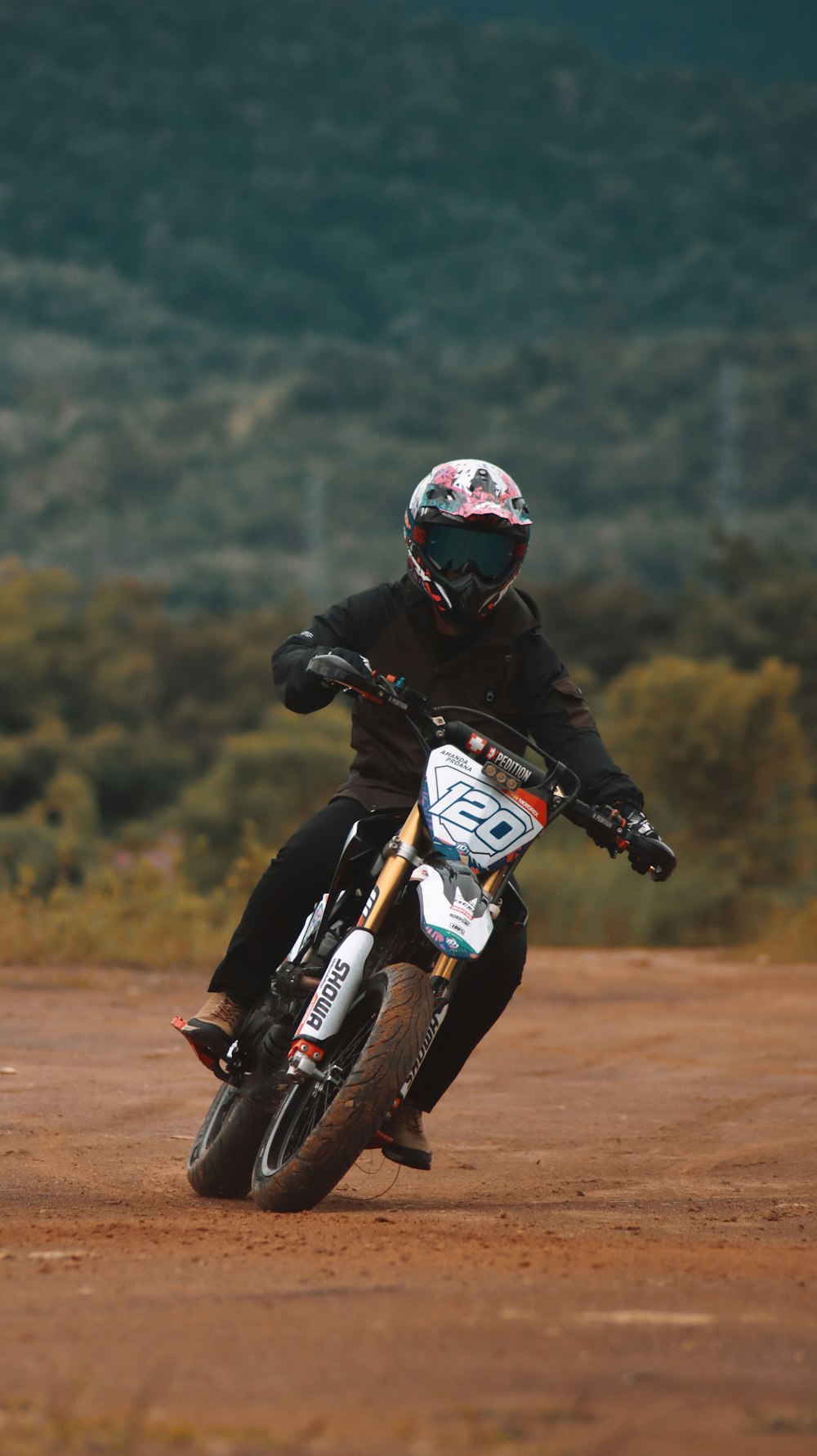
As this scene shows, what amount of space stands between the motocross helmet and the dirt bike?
0.35 metres

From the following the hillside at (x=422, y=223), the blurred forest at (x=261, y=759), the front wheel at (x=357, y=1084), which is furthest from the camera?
the hillside at (x=422, y=223)

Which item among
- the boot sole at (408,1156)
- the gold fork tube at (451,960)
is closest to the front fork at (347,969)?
the gold fork tube at (451,960)

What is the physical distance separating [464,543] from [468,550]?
24 mm

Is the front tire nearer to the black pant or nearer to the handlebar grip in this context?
the black pant

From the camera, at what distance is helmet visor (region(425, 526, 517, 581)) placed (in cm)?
594

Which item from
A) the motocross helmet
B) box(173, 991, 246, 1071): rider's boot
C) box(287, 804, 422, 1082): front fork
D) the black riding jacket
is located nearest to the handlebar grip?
the black riding jacket

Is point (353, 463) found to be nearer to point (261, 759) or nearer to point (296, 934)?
point (261, 759)

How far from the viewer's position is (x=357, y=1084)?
206 inches

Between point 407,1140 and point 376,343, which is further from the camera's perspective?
point 376,343

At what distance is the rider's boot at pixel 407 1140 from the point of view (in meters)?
6.03

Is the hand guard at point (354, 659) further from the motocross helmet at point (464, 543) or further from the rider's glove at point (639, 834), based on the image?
the rider's glove at point (639, 834)

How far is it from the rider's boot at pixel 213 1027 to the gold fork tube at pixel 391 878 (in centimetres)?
70

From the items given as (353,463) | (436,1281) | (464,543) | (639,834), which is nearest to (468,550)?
(464,543)

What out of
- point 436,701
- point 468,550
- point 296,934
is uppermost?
point 468,550
